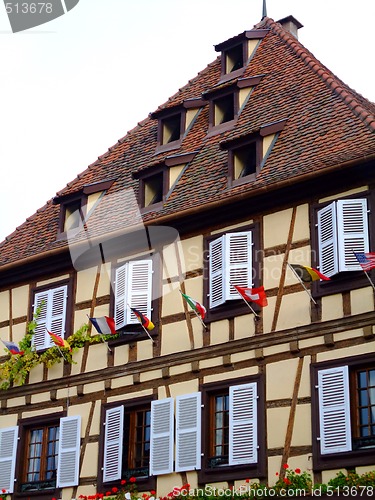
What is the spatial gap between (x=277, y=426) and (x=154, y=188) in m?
6.01

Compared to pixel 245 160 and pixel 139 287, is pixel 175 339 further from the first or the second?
pixel 245 160

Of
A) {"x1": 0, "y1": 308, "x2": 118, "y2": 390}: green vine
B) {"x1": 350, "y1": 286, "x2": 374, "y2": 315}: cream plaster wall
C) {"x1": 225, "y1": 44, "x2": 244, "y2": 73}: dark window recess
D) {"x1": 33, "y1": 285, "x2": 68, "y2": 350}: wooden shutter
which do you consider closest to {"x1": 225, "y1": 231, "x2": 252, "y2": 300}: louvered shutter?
{"x1": 350, "y1": 286, "x2": 374, "y2": 315}: cream plaster wall

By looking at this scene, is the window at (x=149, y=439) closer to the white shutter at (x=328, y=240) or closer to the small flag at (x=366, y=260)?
the white shutter at (x=328, y=240)

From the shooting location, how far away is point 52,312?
19.6m

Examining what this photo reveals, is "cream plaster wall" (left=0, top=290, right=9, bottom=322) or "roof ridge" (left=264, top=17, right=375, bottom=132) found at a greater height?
"roof ridge" (left=264, top=17, right=375, bottom=132)

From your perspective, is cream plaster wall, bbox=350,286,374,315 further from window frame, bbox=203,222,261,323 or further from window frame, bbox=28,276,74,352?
window frame, bbox=28,276,74,352

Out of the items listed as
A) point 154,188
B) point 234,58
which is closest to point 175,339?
point 154,188

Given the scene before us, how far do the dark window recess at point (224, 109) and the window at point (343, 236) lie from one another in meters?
4.94

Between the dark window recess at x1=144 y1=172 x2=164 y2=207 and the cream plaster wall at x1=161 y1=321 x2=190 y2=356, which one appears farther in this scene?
the dark window recess at x1=144 y1=172 x2=164 y2=207

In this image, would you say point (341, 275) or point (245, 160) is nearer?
point (341, 275)

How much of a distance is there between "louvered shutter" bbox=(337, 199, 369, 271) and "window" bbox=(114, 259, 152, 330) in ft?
12.5

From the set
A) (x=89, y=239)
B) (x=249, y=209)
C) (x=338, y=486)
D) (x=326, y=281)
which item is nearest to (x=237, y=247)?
(x=249, y=209)

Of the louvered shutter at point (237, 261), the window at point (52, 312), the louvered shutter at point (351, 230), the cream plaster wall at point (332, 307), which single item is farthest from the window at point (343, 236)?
the window at point (52, 312)

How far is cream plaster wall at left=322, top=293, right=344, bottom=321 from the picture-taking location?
15.6 metres
